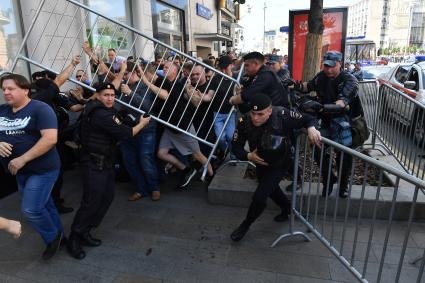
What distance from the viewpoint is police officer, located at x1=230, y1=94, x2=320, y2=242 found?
3122mm

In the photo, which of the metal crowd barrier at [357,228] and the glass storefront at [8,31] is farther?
the glass storefront at [8,31]

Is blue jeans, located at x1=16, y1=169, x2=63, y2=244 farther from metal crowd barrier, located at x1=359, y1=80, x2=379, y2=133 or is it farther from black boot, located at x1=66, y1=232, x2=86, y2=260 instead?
metal crowd barrier, located at x1=359, y1=80, x2=379, y2=133

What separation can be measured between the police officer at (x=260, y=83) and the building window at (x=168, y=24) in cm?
789

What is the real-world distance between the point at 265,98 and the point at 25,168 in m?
2.15

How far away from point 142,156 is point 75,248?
1.47m

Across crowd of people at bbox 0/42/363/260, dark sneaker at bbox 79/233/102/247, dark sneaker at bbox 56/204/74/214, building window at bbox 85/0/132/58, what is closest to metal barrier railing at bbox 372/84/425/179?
crowd of people at bbox 0/42/363/260

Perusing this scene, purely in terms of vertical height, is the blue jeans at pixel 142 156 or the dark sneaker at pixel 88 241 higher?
the blue jeans at pixel 142 156

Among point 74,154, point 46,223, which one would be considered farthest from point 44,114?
point 74,154

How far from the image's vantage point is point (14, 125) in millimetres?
2855

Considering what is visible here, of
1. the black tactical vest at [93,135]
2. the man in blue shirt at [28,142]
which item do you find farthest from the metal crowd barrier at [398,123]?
the man in blue shirt at [28,142]

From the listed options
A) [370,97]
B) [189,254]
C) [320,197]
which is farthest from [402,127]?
[189,254]

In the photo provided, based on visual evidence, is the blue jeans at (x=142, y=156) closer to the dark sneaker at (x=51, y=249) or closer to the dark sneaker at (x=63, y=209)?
the dark sneaker at (x=63, y=209)

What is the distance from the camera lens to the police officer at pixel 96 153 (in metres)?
3.17

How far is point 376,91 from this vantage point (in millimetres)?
5430
